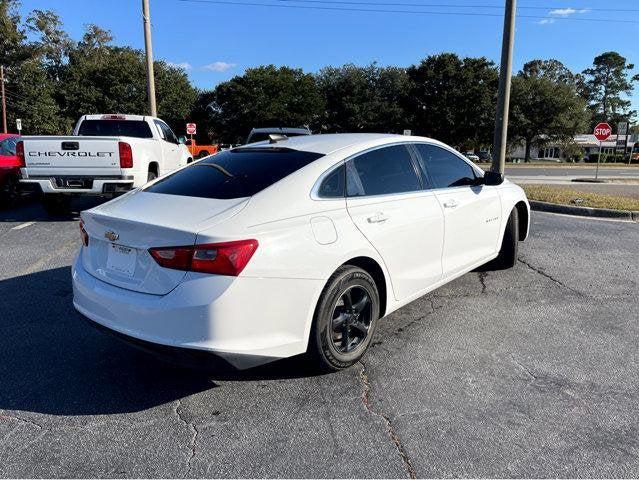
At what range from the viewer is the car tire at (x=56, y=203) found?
30.9ft

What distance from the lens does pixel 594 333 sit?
4.17 m

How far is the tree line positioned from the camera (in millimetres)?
50312

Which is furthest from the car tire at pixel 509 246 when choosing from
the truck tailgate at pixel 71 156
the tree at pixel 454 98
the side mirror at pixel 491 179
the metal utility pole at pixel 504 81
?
the tree at pixel 454 98

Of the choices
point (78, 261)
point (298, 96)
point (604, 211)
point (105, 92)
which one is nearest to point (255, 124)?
point (298, 96)

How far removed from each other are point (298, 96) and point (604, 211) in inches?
2079

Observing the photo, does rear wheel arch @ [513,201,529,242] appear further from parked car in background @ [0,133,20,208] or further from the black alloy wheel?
parked car in background @ [0,133,20,208]

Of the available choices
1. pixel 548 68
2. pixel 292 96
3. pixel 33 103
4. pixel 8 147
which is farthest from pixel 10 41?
pixel 548 68

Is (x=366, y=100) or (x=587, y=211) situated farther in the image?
(x=366, y=100)

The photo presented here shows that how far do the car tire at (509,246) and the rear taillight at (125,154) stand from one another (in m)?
5.97

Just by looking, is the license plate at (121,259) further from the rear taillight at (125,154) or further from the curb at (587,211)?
the curb at (587,211)

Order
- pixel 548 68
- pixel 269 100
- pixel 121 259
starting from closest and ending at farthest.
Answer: pixel 121 259 < pixel 269 100 < pixel 548 68

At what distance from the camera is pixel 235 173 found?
3609mm

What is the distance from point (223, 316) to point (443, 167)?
108 inches

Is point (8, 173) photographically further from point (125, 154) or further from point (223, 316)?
point (223, 316)
